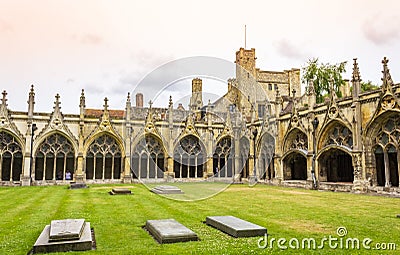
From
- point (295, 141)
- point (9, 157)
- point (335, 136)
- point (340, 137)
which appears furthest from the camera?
point (9, 157)

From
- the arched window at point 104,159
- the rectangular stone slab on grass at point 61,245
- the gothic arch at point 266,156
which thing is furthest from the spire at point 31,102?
the rectangular stone slab on grass at point 61,245

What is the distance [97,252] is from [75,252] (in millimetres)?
467

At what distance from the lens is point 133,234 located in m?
8.71

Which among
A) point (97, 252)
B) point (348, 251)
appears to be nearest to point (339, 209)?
point (348, 251)

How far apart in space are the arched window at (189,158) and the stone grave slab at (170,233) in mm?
24907

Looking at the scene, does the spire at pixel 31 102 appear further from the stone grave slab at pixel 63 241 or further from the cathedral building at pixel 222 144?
the stone grave slab at pixel 63 241

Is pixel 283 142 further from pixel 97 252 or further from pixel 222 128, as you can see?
pixel 97 252

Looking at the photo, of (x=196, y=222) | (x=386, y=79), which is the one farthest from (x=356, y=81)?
(x=196, y=222)

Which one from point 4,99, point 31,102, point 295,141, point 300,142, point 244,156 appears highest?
point 4,99

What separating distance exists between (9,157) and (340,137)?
26.0 m

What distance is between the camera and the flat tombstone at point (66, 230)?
7230 millimetres

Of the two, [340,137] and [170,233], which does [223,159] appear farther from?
[170,233]

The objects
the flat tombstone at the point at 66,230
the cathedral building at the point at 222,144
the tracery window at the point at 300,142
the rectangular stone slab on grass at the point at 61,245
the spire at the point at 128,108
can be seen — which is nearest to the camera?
the rectangular stone slab on grass at the point at 61,245

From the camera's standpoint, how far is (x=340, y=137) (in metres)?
23.5
